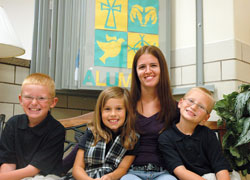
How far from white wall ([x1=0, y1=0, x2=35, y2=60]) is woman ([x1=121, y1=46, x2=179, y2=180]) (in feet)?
6.27

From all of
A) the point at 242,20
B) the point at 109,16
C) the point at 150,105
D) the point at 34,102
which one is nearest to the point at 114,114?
the point at 150,105

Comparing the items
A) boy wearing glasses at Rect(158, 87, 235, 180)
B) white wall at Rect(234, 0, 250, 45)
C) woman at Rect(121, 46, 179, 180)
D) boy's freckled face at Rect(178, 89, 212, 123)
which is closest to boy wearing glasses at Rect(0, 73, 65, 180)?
woman at Rect(121, 46, 179, 180)

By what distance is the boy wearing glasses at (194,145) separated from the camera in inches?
68.5

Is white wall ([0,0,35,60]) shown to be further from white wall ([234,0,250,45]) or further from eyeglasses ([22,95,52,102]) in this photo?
white wall ([234,0,250,45])

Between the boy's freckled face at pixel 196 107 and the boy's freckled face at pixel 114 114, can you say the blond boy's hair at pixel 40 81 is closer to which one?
the boy's freckled face at pixel 114 114

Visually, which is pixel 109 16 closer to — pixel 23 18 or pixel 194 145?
pixel 23 18

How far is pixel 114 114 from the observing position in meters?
1.79

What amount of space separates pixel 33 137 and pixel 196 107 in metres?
0.91

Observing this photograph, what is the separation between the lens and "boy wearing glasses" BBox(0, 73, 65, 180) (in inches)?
68.7

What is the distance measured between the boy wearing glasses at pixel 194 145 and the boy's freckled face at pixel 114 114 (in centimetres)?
25

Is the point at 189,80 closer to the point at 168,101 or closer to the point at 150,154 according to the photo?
the point at 168,101

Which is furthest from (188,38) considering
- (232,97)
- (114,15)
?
(232,97)

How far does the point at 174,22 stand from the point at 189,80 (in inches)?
22.8

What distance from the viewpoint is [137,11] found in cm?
286
